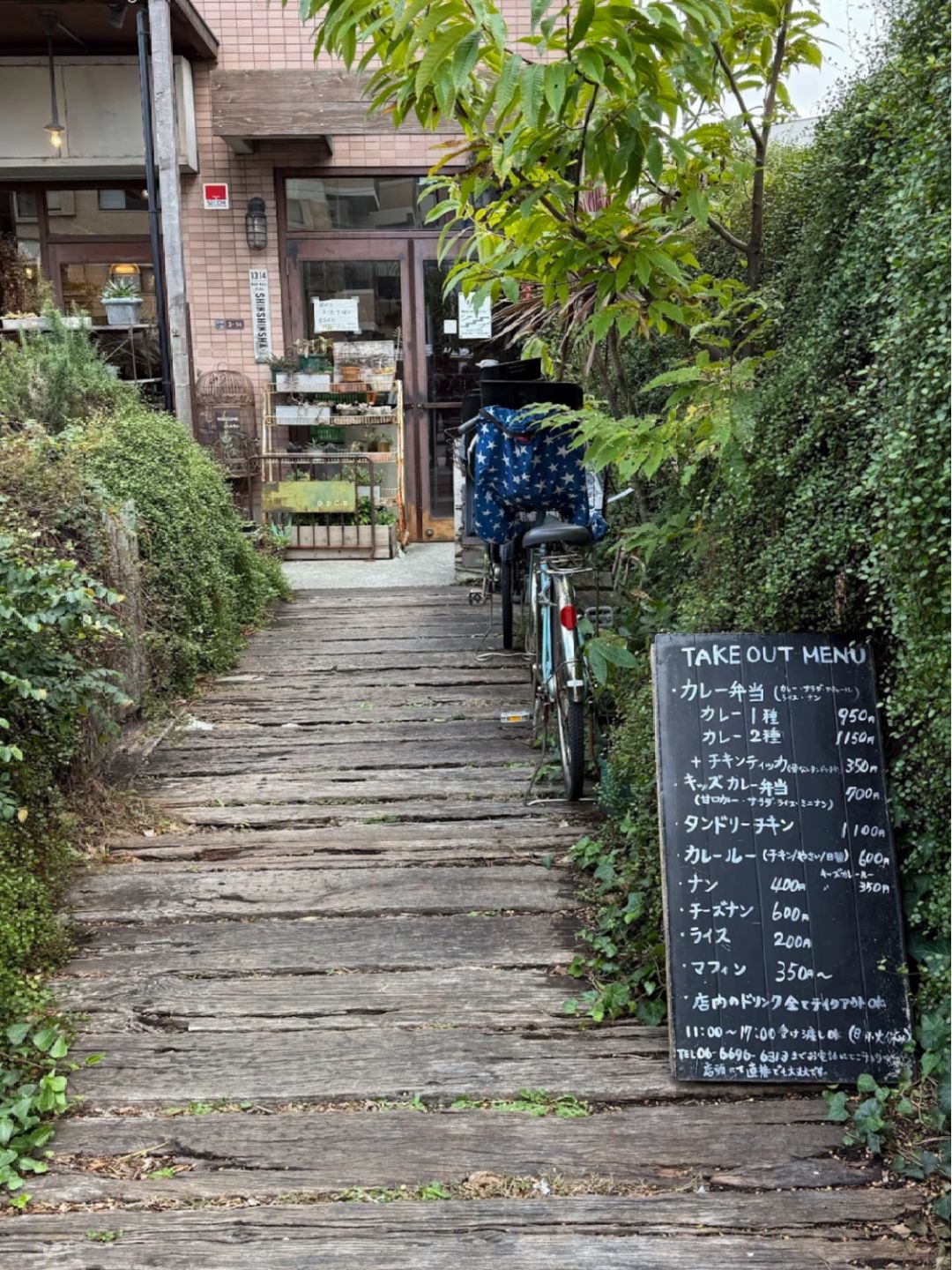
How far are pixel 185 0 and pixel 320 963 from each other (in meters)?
7.73

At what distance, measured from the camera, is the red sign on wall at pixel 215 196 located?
31.2 feet

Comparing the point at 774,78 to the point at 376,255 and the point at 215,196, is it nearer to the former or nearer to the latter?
the point at 376,255

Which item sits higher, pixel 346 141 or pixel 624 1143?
pixel 346 141

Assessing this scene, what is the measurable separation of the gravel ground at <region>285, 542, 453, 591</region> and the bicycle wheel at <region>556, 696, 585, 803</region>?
13.4 ft

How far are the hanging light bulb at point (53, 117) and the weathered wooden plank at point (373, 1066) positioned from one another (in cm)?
821

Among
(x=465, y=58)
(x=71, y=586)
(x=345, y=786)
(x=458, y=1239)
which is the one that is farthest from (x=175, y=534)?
(x=458, y=1239)

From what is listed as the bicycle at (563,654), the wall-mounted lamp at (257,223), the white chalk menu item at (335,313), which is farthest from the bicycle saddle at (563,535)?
the wall-mounted lamp at (257,223)

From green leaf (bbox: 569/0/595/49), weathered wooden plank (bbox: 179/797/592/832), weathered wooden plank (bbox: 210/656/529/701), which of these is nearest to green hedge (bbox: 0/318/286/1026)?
weathered wooden plank (bbox: 210/656/529/701)

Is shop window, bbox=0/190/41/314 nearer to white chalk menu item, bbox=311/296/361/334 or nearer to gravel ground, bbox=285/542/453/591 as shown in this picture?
white chalk menu item, bbox=311/296/361/334

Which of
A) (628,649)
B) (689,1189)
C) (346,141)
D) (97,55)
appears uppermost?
(97,55)

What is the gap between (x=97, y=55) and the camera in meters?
9.22

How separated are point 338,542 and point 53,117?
4.02m

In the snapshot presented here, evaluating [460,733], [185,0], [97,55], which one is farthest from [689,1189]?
[97,55]

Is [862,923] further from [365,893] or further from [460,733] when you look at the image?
[460,733]
